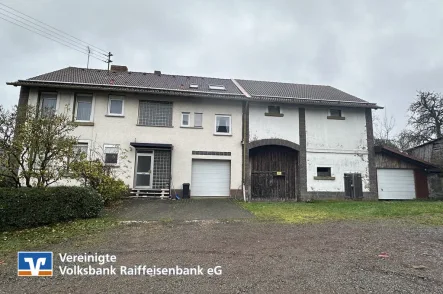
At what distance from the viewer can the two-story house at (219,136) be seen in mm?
14500

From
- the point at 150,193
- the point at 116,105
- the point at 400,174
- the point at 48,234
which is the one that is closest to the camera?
the point at 48,234

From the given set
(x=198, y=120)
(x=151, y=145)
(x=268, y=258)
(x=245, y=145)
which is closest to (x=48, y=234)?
(x=268, y=258)

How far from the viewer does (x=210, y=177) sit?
1529 cm

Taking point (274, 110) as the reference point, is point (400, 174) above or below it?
Result: below

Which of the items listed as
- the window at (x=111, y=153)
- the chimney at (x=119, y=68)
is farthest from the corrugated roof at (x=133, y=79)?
the window at (x=111, y=153)

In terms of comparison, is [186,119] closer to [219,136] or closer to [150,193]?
[219,136]

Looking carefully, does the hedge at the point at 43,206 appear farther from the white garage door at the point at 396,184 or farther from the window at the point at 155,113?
the white garage door at the point at 396,184

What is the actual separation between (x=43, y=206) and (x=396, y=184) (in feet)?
A: 61.9

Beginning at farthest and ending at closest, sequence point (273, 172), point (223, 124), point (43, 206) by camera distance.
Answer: point (273, 172), point (223, 124), point (43, 206)

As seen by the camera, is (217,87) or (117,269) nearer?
(117,269)

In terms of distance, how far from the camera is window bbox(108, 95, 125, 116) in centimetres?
1489

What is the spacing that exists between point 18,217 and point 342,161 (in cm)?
1580

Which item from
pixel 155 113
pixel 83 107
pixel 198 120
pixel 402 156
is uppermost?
pixel 83 107

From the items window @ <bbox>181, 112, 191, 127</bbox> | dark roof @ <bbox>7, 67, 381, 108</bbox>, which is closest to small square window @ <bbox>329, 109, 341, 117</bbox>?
dark roof @ <bbox>7, 67, 381, 108</bbox>
